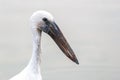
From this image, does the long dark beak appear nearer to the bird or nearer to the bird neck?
the bird

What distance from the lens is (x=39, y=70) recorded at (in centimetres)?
4900

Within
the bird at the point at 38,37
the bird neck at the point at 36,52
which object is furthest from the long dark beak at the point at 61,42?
the bird neck at the point at 36,52

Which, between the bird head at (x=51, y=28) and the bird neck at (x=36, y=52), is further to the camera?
the bird head at (x=51, y=28)

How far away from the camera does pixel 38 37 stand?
161ft

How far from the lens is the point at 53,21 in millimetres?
49312

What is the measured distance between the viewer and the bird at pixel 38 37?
48.6 meters

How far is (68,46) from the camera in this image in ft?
164

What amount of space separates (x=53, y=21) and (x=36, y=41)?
952 mm

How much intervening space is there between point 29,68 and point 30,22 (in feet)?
5.40

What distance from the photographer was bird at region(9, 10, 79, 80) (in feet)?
159

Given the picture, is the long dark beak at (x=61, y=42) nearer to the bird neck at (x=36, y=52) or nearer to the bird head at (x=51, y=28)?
the bird head at (x=51, y=28)

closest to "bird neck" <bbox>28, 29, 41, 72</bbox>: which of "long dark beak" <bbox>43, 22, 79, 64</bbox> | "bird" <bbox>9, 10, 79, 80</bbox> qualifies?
"bird" <bbox>9, 10, 79, 80</bbox>

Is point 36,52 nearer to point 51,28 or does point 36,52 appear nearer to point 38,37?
point 38,37

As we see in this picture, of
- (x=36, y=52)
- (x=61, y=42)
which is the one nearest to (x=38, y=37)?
(x=36, y=52)
